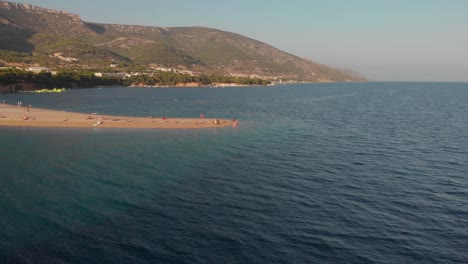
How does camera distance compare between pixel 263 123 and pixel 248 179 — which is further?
pixel 263 123

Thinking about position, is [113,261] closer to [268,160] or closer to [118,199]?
[118,199]

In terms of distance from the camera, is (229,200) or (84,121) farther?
(84,121)

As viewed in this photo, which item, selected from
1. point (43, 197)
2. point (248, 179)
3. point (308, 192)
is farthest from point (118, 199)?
point (308, 192)

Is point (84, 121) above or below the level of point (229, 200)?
above

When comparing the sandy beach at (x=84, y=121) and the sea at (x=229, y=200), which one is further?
the sandy beach at (x=84, y=121)

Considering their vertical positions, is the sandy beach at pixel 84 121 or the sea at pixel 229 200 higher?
the sandy beach at pixel 84 121

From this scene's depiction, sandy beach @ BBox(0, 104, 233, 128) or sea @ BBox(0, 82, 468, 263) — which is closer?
sea @ BBox(0, 82, 468, 263)

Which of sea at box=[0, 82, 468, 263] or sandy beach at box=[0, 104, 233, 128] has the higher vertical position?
sandy beach at box=[0, 104, 233, 128]

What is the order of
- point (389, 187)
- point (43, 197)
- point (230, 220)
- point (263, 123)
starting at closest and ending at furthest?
point (230, 220) → point (43, 197) → point (389, 187) → point (263, 123)
